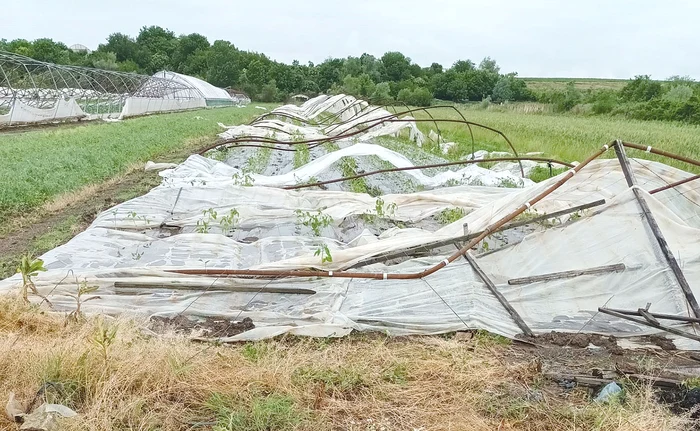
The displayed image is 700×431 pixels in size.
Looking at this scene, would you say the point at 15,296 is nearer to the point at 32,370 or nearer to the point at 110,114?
the point at 32,370

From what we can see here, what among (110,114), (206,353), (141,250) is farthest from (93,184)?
(110,114)

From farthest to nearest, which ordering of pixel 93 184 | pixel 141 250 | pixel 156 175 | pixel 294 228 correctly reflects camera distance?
pixel 156 175 < pixel 93 184 < pixel 294 228 < pixel 141 250

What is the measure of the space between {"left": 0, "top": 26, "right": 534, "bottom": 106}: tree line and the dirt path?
68.2ft

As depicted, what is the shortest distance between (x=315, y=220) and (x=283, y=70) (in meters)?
55.1

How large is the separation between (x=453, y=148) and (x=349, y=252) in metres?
9.79

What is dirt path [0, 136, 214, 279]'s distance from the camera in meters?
5.32

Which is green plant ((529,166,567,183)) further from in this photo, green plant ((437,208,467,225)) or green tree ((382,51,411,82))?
green tree ((382,51,411,82))

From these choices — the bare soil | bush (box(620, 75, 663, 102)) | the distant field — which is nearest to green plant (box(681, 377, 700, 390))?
the bare soil

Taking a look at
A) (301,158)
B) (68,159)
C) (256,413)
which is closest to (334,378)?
(256,413)

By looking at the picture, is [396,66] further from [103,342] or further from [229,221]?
[103,342]

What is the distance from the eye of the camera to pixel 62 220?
6.50 metres

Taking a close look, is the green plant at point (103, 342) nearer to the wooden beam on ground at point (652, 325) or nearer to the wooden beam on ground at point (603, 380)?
the wooden beam on ground at point (603, 380)

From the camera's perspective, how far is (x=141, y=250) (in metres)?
4.97

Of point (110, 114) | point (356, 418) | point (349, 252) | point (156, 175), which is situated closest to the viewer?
point (356, 418)
